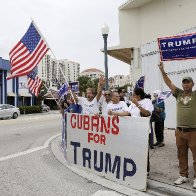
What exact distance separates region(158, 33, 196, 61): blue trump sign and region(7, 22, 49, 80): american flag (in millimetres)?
3564

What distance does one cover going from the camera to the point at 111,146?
21.2 ft

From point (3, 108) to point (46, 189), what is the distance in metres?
27.2

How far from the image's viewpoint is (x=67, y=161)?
7.95m

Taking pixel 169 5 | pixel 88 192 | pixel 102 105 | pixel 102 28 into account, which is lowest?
pixel 88 192

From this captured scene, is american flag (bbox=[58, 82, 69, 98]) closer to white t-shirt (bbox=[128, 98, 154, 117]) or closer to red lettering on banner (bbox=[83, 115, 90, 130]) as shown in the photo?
red lettering on banner (bbox=[83, 115, 90, 130])

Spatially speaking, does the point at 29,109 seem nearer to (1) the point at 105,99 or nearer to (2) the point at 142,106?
(1) the point at 105,99

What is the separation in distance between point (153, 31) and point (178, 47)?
40.5ft

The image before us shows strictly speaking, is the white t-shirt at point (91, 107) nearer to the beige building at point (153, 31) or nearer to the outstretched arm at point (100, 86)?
the outstretched arm at point (100, 86)

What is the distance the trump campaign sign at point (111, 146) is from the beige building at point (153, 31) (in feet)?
23.4

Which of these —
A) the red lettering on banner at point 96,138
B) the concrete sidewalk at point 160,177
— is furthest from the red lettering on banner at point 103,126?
the concrete sidewalk at point 160,177

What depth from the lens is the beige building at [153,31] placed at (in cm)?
1466

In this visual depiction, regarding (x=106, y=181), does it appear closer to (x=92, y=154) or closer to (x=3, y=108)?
Answer: (x=92, y=154)

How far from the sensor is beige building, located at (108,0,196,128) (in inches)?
577

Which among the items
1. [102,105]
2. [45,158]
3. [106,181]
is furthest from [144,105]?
[45,158]
